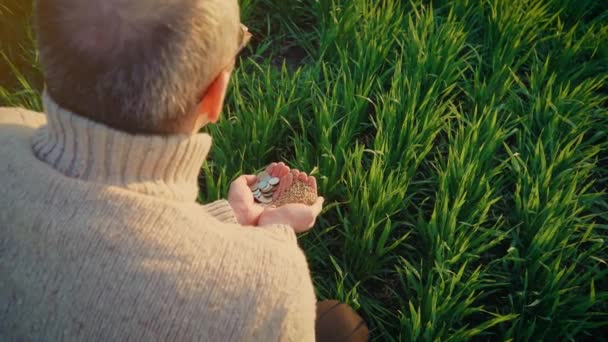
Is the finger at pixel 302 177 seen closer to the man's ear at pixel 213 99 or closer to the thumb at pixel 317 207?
the thumb at pixel 317 207

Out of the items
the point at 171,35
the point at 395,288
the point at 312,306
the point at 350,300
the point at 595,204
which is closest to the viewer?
the point at 171,35

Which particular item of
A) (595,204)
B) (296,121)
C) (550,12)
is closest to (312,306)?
(296,121)

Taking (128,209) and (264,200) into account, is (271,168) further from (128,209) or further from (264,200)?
(128,209)

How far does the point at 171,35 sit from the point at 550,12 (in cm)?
213

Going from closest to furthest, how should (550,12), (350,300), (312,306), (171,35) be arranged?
(171,35) < (312,306) < (350,300) < (550,12)

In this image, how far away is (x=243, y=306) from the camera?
0.88 m

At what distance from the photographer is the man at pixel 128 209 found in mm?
811

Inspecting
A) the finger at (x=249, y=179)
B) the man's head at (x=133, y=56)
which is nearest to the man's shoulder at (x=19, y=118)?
the man's head at (x=133, y=56)

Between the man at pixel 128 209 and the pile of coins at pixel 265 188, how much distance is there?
1.96 feet

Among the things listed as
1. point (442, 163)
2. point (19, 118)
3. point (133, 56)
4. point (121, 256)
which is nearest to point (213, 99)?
point (133, 56)

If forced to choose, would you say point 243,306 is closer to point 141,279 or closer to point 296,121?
point 141,279

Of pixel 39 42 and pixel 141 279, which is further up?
pixel 39 42

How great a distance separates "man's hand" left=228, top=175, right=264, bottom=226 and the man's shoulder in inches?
18.9

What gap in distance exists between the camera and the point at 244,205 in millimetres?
1425
